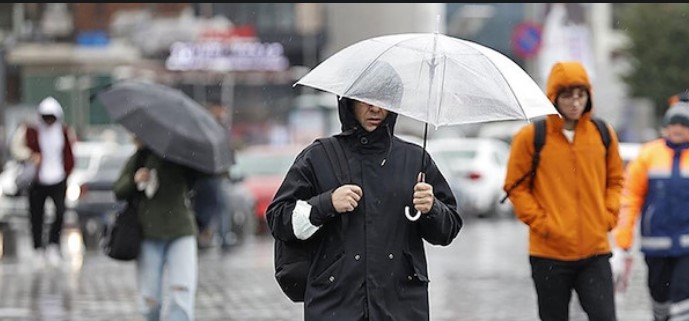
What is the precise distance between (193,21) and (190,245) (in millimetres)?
71754

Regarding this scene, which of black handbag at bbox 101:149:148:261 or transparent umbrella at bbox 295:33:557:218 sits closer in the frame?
transparent umbrella at bbox 295:33:557:218

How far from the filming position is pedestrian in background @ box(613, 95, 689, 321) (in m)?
9.05

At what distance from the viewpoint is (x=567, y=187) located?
8.17 m

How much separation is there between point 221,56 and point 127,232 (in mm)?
68654

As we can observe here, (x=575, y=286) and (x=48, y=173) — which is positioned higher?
(x=575, y=286)

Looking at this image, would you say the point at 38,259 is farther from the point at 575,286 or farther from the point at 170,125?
the point at 575,286

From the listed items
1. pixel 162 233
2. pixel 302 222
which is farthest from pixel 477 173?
pixel 302 222

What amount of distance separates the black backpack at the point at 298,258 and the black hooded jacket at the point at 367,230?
0.03 m

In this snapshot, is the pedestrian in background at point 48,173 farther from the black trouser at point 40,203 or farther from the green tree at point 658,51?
the green tree at point 658,51

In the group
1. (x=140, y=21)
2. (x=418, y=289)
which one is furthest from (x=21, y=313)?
(x=140, y=21)

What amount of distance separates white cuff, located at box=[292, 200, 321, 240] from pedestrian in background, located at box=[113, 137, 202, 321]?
12.8ft

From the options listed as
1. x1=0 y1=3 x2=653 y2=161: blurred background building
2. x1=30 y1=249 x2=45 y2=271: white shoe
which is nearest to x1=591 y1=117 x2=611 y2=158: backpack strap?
x1=30 y1=249 x2=45 y2=271: white shoe

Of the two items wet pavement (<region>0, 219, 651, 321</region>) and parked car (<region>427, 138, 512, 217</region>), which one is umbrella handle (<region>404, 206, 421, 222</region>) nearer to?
wet pavement (<region>0, 219, 651, 321</region>)

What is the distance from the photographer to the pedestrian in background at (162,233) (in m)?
9.82
